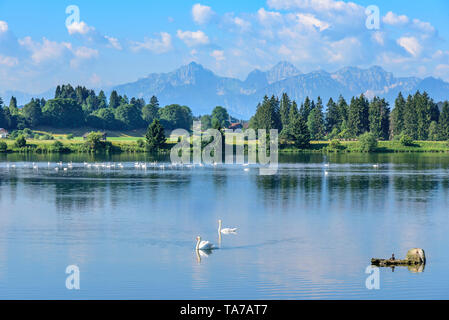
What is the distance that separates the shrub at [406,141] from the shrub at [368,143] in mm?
9850

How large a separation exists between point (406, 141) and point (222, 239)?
6453 inches

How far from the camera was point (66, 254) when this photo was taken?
35469 mm

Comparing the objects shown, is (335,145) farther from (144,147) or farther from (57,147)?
(57,147)

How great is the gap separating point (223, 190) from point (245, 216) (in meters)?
22.2

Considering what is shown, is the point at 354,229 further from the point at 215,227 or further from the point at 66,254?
the point at 66,254

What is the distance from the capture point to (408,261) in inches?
1296

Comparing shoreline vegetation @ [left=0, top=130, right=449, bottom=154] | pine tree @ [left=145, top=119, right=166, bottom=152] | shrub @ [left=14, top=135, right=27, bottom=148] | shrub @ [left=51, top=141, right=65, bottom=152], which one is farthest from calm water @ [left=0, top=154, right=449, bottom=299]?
shrub @ [left=14, top=135, right=27, bottom=148]

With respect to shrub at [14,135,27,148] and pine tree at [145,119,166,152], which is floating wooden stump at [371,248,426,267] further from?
shrub at [14,135,27,148]

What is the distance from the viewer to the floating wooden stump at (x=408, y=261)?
3262cm

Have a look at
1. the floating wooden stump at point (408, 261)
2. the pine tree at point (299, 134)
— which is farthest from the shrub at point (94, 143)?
the floating wooden stump at point (408, 261)

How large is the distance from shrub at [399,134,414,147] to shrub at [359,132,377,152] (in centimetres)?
985

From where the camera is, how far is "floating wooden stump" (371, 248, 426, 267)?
32625 millimetres
